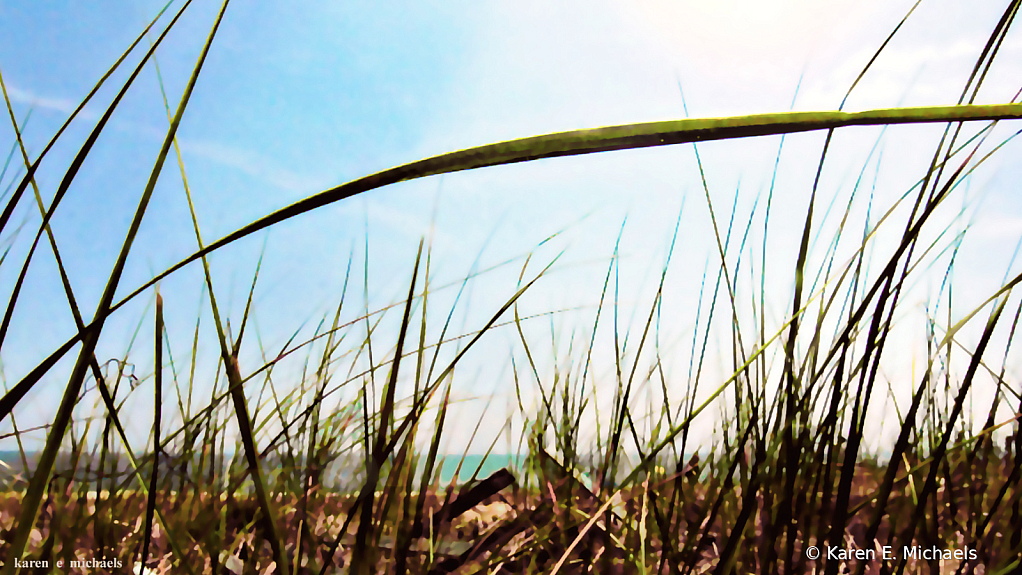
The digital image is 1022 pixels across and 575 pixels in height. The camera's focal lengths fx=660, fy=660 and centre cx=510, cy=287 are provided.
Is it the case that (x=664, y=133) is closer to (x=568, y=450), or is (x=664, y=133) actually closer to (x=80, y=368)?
(x=80, y=368)

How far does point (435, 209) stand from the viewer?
73 centimetres

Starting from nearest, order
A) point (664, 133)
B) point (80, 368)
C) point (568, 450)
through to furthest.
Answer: point (664, 133)
point (80, 368)
point (568, 450)

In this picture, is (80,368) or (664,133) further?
(80,368)

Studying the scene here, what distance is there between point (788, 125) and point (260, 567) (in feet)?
3.29

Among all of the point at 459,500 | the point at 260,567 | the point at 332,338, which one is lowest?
the point at 260,567

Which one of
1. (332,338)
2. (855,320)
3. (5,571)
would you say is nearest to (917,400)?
(855,320)

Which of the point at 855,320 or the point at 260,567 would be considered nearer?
the point at 855,320

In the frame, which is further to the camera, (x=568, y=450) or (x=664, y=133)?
(x=568, y=450)

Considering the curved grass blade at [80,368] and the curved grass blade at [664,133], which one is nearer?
the curved grass blade at [664,133]

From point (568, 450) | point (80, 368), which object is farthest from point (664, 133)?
point (568, 450)

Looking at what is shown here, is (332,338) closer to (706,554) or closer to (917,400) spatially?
(706,554)

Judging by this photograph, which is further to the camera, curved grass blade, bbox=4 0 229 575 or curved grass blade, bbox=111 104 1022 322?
Result: curved grass blade, bbox=4 0 229 575

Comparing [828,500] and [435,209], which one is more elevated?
[435,209]

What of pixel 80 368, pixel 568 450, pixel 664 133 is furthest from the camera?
pixel 568 450
